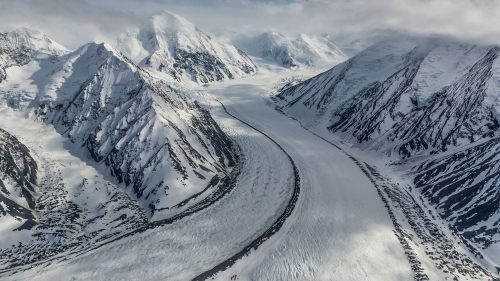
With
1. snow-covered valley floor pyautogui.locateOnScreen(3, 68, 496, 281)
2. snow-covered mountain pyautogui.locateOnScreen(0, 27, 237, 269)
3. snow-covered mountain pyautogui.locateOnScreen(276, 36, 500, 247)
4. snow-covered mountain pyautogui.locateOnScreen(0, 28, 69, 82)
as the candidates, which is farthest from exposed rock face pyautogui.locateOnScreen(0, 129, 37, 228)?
snow-covered mountain pyautogui.locateOnScreen(276, 36, 500, 247)

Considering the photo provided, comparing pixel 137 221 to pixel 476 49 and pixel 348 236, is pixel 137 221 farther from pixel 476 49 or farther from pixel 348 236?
pixel 476 49

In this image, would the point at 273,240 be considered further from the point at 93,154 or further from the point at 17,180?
the point at 17,180

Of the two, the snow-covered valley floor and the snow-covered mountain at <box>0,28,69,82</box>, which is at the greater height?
the snow-covered mountain at <box>0,28,69,82</box>

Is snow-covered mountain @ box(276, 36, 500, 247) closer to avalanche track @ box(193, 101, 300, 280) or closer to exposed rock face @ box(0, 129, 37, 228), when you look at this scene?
avalanche track @ box(193, 101, 300, 280)

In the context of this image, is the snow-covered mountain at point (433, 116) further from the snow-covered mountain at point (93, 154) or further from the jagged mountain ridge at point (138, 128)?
the jagged mountain ridge at point (138, 128)

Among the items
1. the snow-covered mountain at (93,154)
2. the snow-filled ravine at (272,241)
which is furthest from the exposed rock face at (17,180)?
the snow-filled ravine at (272,241)

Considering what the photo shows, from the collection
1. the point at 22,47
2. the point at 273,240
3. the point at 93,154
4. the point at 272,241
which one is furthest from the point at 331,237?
the point at 22,47
